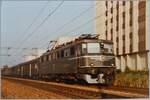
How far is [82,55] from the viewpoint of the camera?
468 inches

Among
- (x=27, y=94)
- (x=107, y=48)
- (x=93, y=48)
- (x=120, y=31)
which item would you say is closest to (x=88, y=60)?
(x=93, y=48)

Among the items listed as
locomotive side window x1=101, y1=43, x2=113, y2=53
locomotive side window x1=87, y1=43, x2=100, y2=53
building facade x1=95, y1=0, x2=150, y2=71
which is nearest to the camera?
building facade x1=95, y1=0, x2=150, y2=71

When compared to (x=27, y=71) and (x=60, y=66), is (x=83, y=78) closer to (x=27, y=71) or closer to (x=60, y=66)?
(x=60, y=66)

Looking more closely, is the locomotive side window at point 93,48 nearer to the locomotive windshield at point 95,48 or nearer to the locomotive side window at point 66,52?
the locomotive windshield at point 95,48

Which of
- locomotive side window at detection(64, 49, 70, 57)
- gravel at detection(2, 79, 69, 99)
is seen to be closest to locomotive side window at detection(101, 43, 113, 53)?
locomotive side window at detection(64, 49, 70, 57)

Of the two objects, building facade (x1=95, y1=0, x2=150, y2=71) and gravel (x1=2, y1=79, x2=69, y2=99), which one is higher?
building facade (x1=95, y1=0, x2=150, y2=71)

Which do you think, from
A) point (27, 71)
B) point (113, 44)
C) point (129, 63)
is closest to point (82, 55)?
point (113, 44)

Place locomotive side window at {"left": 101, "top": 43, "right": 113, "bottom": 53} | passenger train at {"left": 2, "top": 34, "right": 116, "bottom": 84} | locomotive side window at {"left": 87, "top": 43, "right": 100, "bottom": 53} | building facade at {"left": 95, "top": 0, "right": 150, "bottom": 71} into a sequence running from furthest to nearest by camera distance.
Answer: locomotive side window at {"left": 87, "top": 43, "right": 100, "bottom": 53} → passenger train at {"left": 2, "top": 34, "right": 116, "bottom": 84} → locomotive side window at {"left": 101, "top": 43, "right": 113, "bottom": 53} → building facade at {"left": 95, "top": 0, "right": 150, "bottom": 71}

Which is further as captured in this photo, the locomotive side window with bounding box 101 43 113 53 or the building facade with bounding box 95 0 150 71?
the locomotive side window with bounding box 101 43 113 53

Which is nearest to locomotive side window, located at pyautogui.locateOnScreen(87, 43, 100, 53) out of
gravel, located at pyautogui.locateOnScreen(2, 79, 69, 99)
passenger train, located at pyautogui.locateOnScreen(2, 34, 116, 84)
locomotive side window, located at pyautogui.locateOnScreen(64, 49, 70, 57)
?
passenger train, located at pyautogui.locateOnScreen(2, 34, 116, 84)

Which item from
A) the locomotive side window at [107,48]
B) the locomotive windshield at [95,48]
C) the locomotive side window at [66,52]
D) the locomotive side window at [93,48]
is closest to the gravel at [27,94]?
the locomotive side window at [107,48]

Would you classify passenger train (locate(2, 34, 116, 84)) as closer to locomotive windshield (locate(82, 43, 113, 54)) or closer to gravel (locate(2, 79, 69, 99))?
locomotive windshield (locate(82, 43, 113, 54))

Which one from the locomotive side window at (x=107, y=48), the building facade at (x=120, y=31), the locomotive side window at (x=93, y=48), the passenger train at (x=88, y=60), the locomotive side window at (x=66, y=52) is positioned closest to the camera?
the building facade at (x=120, y=31)

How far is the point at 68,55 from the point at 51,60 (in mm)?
2348
